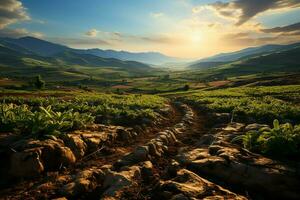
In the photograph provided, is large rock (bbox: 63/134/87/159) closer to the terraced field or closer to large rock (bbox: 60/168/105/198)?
the terraced field

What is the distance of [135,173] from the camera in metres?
11.2

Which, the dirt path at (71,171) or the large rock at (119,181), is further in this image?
the dirt path at (71,171)

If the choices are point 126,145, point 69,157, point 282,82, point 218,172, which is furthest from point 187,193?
point 282,82

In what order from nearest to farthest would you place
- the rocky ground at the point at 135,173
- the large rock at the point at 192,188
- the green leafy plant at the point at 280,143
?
the large rock at the point at 192,188, the rocky ground at the point at 135,173, the green leafy plant at the point at 280,143

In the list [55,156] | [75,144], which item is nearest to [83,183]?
[55,156]

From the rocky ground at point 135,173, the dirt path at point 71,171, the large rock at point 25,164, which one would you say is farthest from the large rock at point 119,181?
the large rock at point 25,164

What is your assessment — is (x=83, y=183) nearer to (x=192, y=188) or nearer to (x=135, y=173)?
(x=135, y=173)

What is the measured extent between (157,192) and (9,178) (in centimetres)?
571

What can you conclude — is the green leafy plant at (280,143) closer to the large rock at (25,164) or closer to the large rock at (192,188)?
the large rock at (192,188)

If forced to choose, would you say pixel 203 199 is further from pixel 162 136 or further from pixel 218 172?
pixel 162 136

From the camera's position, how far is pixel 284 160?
1054cm

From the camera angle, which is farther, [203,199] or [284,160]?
[284,160]

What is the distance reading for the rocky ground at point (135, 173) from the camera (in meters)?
9.21

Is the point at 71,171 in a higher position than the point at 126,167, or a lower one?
lower
